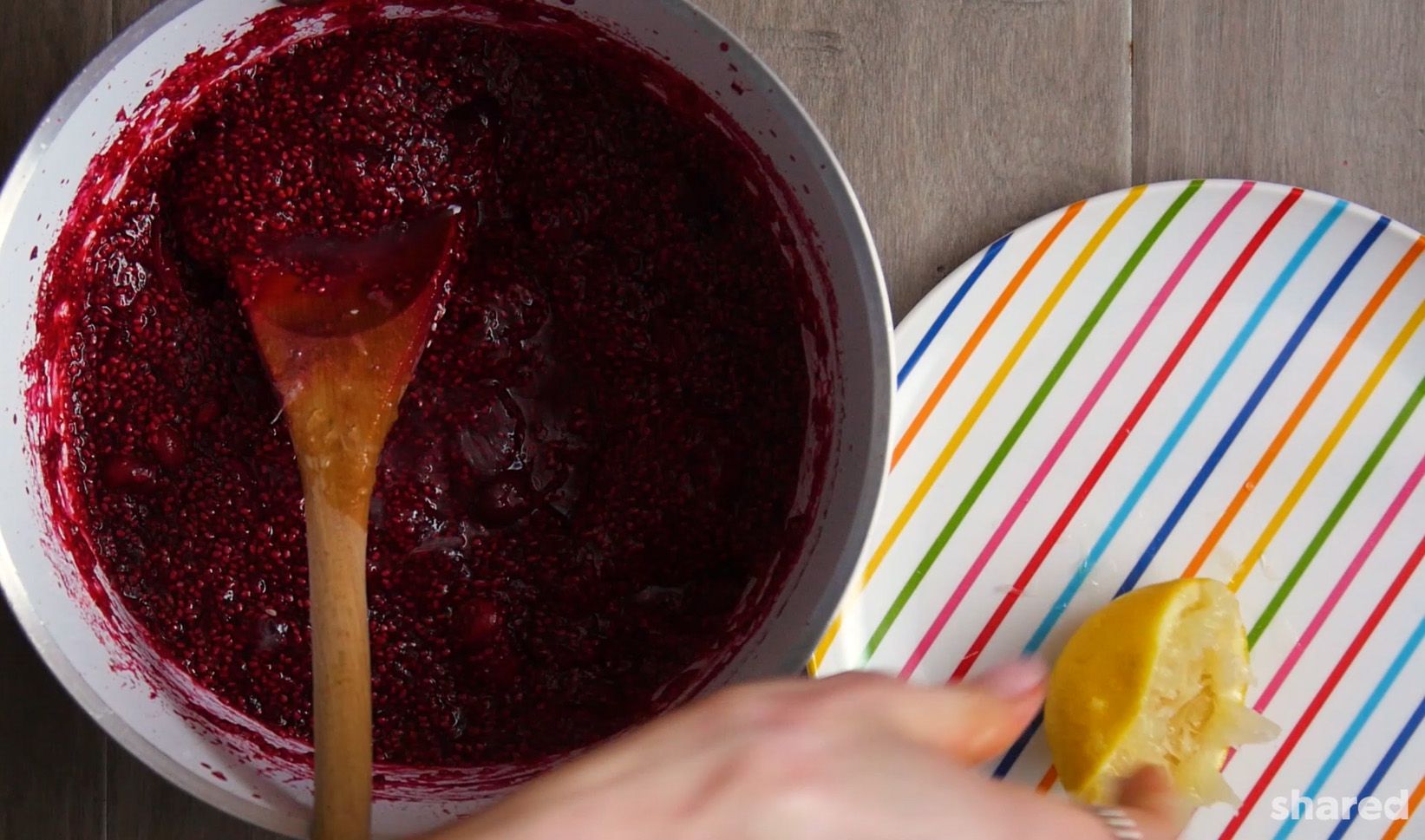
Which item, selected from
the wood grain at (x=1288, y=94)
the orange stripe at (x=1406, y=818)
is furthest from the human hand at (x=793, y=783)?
the wood grain at (x=1288, y=94)

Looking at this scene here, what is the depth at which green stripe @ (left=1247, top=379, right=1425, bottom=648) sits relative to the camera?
1166 mm

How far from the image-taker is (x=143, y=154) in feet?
3.28

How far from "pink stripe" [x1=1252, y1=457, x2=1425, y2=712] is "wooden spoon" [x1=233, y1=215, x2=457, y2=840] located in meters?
0.89

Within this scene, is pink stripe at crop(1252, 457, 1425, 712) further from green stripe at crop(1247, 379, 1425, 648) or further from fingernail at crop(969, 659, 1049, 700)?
fingernail at crop(969, 659, 1049, 700)

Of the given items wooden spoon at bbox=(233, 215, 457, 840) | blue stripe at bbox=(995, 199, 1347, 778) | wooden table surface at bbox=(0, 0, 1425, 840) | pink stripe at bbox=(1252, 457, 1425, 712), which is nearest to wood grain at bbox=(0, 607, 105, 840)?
wooden table surface at bbox=(0, 0, 1425, 840)

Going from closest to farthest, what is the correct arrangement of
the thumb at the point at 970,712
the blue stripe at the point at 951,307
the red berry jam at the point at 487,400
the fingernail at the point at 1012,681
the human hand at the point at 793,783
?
the human hand at the point at 793,783 < the thumb at the point at 970,712 < the fingernail at the point at 1012,681 < the red berry jam at the point at 487,400 < the blue stripe at the point at 951,307

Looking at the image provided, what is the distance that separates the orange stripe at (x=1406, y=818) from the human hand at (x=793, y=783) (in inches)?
23.5

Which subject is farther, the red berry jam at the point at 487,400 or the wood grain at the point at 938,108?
the wood grain at the point at 938,108

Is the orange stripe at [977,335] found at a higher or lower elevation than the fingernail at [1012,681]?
higher

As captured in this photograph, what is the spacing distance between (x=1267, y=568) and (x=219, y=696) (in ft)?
3.39

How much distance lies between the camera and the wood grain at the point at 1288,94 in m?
1.18

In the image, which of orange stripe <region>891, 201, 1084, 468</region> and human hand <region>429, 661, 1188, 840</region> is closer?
human hand <region>429, 661, 1188, 840</region>

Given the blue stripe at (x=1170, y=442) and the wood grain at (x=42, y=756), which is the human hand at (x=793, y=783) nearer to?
the blue stripe at (x=1170, y=442)

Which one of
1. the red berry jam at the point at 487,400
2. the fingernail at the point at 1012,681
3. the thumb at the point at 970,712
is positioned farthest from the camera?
the red berry jam at the point at 487,400
